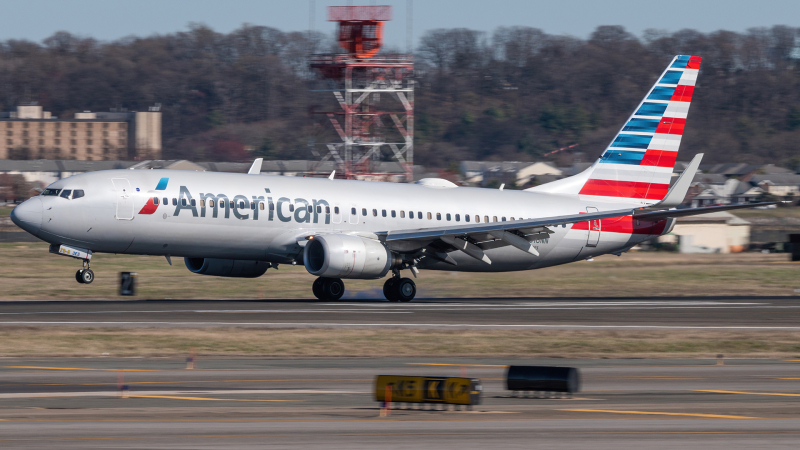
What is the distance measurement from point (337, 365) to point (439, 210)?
60.0 feet

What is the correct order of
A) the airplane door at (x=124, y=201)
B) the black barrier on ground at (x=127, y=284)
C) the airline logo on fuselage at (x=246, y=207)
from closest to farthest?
the airplane door at (x=124, y=201) < the airline logo on fuselage at (x=246, y=207) < the black barrier on ground at (x=127, y=284)

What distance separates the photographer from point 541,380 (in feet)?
52.5

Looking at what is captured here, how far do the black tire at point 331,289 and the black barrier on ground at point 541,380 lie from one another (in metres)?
20.5

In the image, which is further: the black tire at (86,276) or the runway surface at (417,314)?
the black tire at (86,276)

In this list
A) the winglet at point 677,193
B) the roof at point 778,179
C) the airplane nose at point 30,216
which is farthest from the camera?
the roof at point 778,179

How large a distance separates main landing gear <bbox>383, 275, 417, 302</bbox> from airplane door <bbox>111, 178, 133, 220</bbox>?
895 cm

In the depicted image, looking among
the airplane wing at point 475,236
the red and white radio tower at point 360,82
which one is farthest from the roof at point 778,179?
the airplane wing at point 475,236

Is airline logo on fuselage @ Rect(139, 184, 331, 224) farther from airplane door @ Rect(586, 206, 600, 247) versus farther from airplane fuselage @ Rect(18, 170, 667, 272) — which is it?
airplane door @ Rect(586, 206, 600, 247)

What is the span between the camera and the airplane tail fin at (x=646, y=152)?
4222 cm

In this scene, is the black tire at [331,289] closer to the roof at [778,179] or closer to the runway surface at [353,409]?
the runway surface at [353,409]

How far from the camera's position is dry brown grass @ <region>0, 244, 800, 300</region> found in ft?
133

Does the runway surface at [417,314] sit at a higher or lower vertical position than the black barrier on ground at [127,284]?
higher

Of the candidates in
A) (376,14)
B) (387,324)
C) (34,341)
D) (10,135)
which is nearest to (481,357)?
(387,324)

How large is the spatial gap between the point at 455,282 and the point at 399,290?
28.5 feet
